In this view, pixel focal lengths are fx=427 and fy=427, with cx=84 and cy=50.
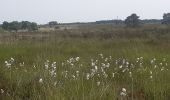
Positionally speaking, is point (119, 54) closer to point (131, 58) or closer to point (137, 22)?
point (131, 58)

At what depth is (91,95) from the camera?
4410 millimetres

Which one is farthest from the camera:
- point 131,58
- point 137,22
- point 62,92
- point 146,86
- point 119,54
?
point 137,22

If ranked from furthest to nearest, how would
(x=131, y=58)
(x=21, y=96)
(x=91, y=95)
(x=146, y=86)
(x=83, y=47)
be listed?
(x=83, y=47) < (x=131, y=58) < (x=146, y=86) < (x=21, y=96) < (x=91, y=95)

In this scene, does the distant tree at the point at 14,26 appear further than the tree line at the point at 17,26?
No

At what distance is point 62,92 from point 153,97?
57.2 inches

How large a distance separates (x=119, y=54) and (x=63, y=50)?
2.02 meters

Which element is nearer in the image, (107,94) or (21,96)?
(107,94)

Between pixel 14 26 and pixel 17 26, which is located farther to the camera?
pixel 17 26

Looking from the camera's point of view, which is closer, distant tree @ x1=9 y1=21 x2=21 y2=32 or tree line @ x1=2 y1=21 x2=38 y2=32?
A: distant tree @ x1=9 y1=21 x2=21 y2=32

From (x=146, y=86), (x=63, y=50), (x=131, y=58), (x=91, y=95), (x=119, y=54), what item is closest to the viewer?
(x=91, y=95)

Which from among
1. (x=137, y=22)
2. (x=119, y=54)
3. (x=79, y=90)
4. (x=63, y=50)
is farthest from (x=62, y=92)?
(x=137, y=22)

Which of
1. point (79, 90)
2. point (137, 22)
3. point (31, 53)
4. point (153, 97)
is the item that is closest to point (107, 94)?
point (79, 90)

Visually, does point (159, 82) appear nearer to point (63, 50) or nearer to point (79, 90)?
point (79, 90)

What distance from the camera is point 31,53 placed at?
10953mm
